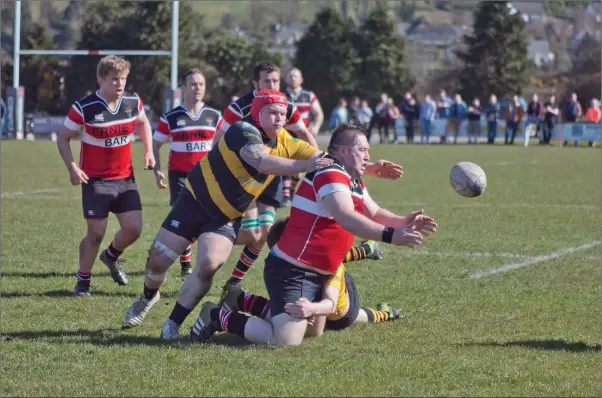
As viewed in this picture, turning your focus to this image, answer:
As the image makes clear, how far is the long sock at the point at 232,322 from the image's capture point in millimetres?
6660

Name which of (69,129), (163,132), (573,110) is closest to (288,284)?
(69,129)

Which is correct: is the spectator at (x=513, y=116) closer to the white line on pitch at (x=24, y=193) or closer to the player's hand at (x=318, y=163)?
the white line on pitch at (x=24, y=193)

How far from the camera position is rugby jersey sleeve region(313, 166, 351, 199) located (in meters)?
6.36

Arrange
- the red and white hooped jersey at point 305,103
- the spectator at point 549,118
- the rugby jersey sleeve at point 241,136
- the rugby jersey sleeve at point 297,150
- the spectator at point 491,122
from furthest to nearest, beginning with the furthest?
the spectator at point 491,122
the spectator at point 549,118
the red and white hooped jersey at point 305,103
the rugby jersey sleeve at point 297,150
the rugby jersey sleeve at point 241,136

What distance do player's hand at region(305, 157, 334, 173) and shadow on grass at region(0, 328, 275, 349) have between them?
46.8 inches

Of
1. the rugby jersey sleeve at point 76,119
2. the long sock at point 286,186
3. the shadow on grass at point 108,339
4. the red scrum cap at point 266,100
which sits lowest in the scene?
the long sock at point 286,186

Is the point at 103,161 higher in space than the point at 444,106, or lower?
higher

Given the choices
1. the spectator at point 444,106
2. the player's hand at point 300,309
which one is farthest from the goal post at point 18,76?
the player's hand at point 300,309

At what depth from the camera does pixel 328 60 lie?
64.0m

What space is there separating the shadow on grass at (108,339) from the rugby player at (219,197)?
0.55 feet

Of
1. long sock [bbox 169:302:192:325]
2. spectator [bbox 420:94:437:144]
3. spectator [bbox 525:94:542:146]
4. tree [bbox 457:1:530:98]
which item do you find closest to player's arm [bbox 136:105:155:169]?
long sock [bbox 169:302:192:325]

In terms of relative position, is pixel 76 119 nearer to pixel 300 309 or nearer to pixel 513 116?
pixel 300 309

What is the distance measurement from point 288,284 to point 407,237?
1055 millimetres

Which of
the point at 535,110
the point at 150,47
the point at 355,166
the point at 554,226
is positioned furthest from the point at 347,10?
the point at 355,166
